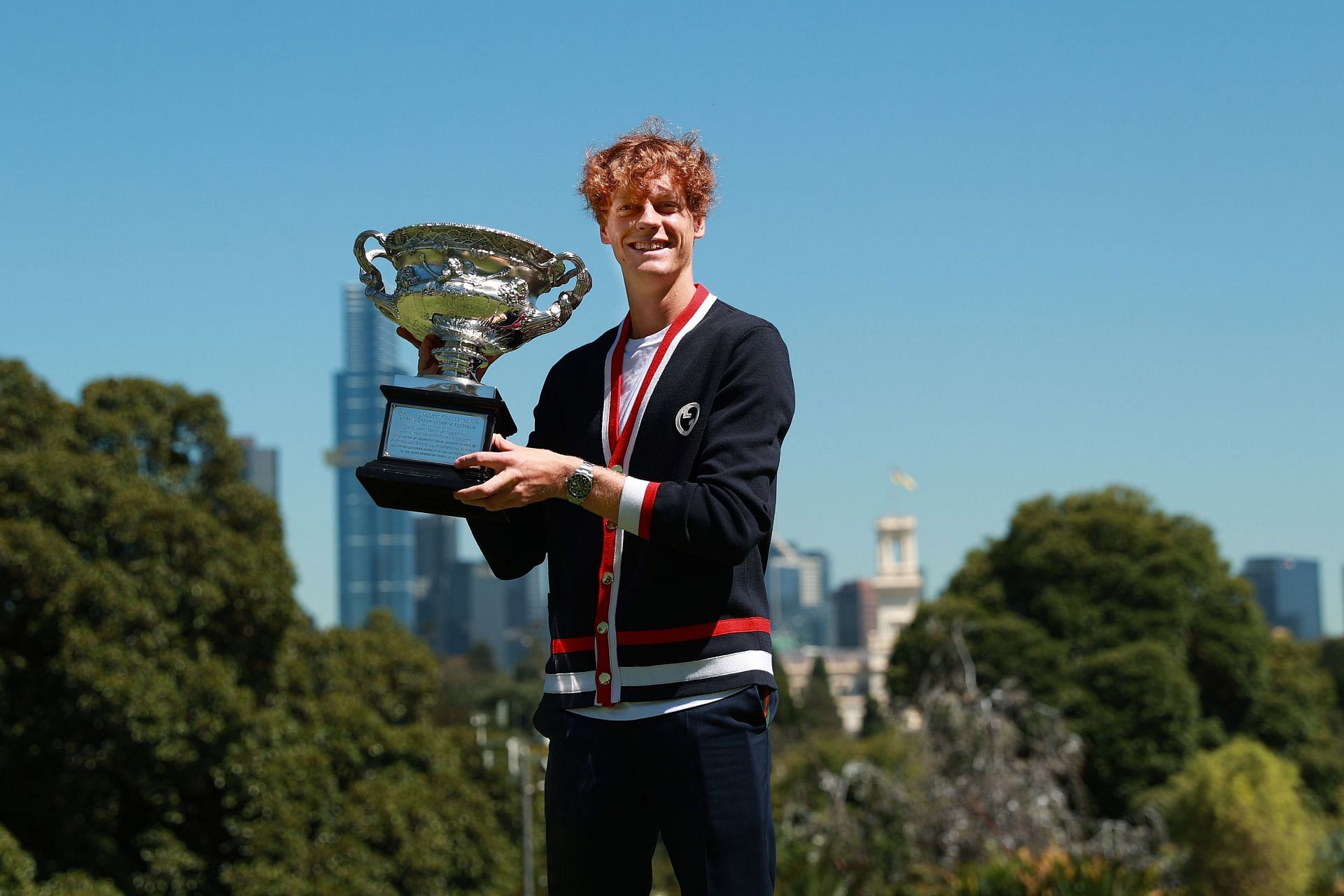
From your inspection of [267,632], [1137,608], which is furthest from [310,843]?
[1137,608]

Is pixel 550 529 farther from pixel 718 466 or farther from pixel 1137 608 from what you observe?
pixel 1137 608

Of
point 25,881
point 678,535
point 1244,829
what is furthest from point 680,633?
point 1244,829

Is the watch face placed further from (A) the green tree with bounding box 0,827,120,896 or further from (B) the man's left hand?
(A) the green tree with bounding box 0,827,120,896

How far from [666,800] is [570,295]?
0.97 m

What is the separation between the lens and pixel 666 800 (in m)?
2.56

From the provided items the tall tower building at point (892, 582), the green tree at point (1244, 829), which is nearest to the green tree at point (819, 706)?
the tall tower building at point (892, 582)

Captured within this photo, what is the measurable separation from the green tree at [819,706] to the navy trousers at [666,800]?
48950 millimetres

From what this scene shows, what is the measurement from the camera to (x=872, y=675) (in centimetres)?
10350

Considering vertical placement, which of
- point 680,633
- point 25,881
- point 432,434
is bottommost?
point 25,881

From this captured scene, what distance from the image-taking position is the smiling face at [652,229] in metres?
2.74

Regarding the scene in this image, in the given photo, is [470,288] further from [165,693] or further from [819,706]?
[819,706]

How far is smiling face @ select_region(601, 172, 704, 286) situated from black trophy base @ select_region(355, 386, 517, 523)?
0.35m

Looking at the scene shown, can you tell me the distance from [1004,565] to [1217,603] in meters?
4.36

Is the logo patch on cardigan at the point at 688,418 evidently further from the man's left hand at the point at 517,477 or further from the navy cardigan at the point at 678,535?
the man's left hand at the point at 517,477
